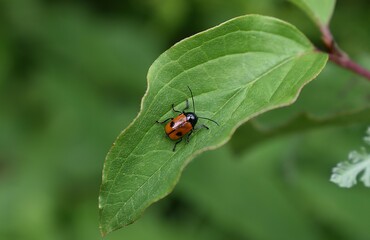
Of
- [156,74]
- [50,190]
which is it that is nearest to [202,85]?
[156,74]

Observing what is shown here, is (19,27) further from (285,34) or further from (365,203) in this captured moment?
(285,34)

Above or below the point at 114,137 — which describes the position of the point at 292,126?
above

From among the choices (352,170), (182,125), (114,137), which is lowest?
(114,137)

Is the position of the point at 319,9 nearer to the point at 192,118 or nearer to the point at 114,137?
the point at 192,118

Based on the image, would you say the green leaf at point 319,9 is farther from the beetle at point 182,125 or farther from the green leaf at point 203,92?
the beetle at point 182,125

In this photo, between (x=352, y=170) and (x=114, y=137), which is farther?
(x=114, y=137)

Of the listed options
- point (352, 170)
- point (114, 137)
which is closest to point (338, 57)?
point (352, 170)

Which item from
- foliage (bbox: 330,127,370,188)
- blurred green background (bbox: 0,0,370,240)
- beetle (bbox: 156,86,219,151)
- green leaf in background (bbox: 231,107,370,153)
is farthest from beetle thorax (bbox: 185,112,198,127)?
blurred green background (bbox: 0,0,370,240)

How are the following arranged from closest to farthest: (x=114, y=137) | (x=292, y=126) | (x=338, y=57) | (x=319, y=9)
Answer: (x=338, y=57) < (x=319, y=9) < (x=292, y=126) < (x=114, y=137)
